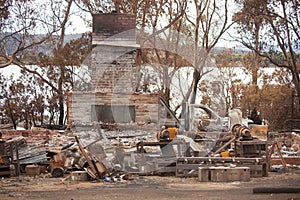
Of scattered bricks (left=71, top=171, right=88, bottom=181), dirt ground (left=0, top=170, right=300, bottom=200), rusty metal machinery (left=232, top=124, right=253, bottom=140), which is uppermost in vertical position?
rusty metal machinery (left=232, top=124, right=253, bottom=140)

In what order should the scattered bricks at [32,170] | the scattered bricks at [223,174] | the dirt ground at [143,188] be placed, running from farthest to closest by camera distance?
1. the scattered bricks at [32,170]
2. the scattered bricks at [223,174]
3. the dirt ground at [143,188]

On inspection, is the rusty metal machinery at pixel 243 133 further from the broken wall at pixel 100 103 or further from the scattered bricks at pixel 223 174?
the broken wall at pixel 100 103

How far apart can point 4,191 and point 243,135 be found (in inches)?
207

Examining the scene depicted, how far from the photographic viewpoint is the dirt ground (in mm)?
9914

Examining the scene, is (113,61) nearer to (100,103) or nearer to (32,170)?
(100,103)

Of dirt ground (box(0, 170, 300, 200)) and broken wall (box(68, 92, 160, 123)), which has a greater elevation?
broken wall (box(68, 92, 160, 123))

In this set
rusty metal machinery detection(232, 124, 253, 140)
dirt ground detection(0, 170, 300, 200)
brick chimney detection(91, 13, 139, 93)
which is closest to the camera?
dirt ground detection(0, 170, 300, 200)

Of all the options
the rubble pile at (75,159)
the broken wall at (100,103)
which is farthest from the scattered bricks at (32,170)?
the broken wall at (100,103)

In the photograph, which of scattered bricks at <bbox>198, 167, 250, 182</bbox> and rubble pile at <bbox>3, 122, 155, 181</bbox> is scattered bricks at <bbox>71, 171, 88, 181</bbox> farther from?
scattered bricks at <bbox>198, 167, 250, 182</bbox>

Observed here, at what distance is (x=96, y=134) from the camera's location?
18188mm

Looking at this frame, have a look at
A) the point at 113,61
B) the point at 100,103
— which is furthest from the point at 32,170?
the point at 113,61

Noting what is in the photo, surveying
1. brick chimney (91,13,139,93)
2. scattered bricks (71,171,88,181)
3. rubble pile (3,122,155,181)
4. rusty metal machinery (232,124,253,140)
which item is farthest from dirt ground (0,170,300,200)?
brick chimney (91,13,139,93)

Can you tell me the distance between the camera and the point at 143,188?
1082 cm

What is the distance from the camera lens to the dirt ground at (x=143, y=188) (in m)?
9.91
